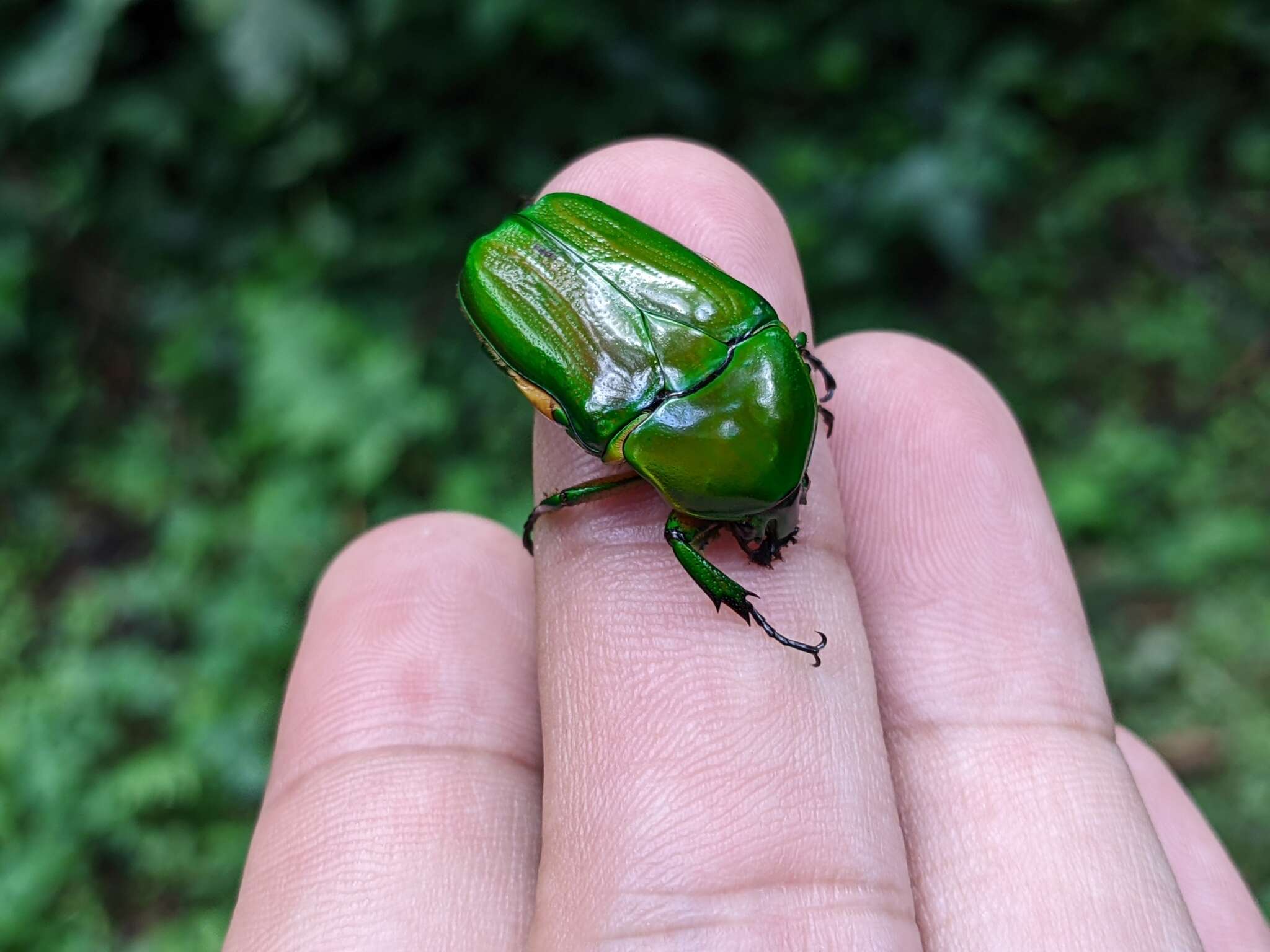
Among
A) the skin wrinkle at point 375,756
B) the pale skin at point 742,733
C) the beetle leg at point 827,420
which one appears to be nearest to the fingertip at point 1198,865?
the pale skin at point 742,733

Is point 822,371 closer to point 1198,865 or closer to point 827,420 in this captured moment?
point 827,420

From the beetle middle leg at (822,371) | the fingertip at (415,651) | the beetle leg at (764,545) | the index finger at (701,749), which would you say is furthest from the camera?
the fingertip at (415,651)

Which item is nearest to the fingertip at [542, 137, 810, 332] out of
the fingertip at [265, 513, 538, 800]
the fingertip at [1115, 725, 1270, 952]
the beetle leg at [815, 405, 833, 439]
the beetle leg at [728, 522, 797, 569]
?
the beetle leg at [815, 405, 833, 439]

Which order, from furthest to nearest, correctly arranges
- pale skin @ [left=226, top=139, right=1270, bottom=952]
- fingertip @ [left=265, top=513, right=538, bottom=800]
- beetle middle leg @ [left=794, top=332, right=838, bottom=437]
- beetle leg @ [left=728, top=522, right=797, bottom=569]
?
fingertip @ [left=265, top=513, right=538, bottom=800] < beetle middle leg @ [left=794, top=332, right=838, bottom=437] < beetle leg @ [left=728, top=522, right=797, bottom=569] < pale skin @ [left=226, top=139, right=1270, bottom=952]

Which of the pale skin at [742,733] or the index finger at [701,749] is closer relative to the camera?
the index finger at [701,749]

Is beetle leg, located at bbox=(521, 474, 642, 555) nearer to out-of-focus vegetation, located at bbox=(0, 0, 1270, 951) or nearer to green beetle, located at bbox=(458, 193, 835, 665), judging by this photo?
green beetle, located at bbox=(458, 193, 835, 665)

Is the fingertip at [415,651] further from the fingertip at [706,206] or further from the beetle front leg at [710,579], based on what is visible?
the fingertip at [706,206]

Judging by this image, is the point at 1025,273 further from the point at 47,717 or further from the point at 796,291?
the point at 47,717
